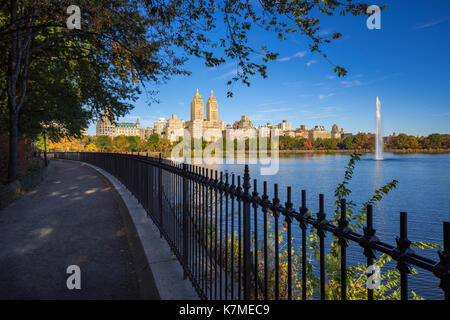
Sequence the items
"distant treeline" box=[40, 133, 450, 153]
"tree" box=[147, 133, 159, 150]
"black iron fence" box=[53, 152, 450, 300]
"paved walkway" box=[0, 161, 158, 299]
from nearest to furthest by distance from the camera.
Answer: "black iron fence" box=[53, 152, 450, 300]
"paved walkway" box=[0, 161, 158, 299]
"tree" box=[147, 133, 159, 150]
"distant treeline" box=[40, 133, 450, 153]

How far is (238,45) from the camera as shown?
6047 millimetres

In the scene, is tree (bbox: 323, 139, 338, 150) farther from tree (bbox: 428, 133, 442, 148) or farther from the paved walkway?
the paved walkway

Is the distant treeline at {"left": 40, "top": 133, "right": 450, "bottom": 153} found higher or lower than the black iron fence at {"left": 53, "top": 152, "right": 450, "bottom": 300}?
higher

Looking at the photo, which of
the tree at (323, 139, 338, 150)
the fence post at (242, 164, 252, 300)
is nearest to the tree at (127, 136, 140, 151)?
the tree at (323, 139, 338, 150)

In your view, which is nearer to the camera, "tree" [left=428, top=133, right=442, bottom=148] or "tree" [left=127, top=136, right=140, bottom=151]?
"tree" [left=428, top=133, right=442, bottom=148]

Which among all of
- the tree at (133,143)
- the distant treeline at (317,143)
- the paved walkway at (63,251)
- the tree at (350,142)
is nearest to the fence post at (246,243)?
the paved walkway at (63,251)

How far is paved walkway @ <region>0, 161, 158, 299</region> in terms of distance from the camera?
4430 mm

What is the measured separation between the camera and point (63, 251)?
5938 mm

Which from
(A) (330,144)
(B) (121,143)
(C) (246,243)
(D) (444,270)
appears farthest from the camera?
(A) (330,144)

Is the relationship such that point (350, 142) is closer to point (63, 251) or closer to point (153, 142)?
point (153, 142)

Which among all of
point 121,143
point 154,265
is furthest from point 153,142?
point 154,265

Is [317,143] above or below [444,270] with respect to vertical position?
above

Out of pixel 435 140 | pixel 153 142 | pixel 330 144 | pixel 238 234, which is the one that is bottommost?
pixel 238 234

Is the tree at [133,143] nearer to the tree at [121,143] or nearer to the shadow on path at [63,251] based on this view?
the tree at [121,143]
